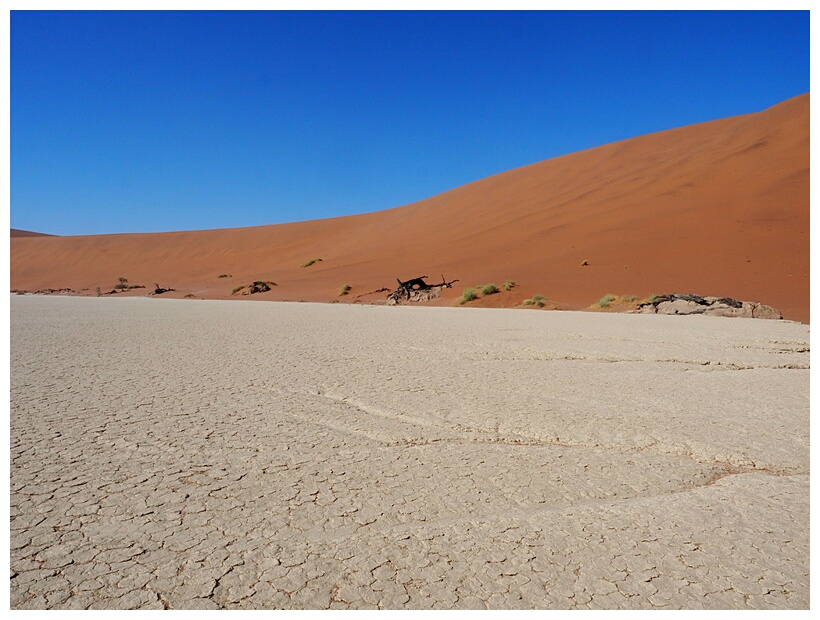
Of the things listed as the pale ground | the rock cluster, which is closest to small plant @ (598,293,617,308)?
the rock cluster

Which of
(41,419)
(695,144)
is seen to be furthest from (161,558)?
(695,144)

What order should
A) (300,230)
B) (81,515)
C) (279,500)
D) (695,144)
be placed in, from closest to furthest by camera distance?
1. (81,515)
2. (279,500)
3. (695,144)
4. (300,230)

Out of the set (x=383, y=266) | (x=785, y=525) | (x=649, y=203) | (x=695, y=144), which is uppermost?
(x=695, y=144)

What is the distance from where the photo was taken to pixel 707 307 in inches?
531

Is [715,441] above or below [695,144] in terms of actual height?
below

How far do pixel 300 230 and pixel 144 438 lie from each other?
58749 millimetres

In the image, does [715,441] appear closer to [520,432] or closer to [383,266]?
[520,432]

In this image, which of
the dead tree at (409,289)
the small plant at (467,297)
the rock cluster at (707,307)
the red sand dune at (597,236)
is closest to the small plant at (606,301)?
the red sand dune at (597,236)

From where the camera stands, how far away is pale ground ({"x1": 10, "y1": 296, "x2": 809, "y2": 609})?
5.69 ft

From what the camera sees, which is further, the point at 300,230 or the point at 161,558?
the point at 300,230

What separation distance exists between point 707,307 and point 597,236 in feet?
42.6

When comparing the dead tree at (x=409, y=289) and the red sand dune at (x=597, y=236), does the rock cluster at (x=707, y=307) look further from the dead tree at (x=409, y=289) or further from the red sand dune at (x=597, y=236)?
the dead tree at (x=409, y=289)

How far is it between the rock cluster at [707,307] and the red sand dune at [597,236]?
4.11 feet

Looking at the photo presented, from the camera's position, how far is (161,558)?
1852mm
